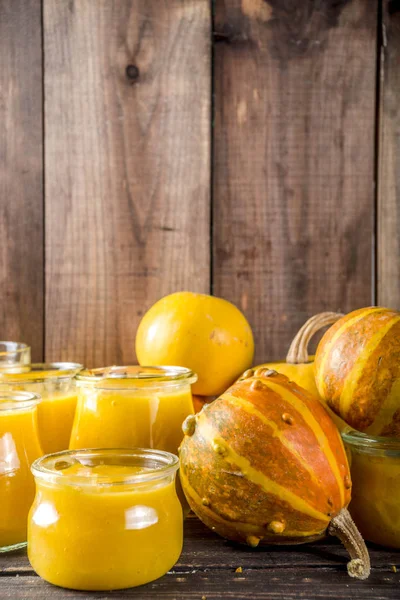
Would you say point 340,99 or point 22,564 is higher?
point 340,99

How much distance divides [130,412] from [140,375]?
0.24 ft

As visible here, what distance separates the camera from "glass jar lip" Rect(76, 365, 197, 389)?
1056 millimetres

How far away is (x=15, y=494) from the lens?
96cm

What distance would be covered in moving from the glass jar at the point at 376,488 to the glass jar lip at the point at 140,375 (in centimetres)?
30

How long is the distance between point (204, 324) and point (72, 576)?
58 centimetres

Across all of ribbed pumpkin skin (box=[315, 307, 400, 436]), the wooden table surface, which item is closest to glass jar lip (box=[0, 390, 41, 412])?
the wooden table surface

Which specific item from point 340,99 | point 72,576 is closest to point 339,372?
point 72,576

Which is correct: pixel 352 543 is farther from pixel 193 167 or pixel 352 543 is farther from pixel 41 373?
pixel 193 167

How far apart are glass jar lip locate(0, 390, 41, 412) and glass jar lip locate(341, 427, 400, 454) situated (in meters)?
0.50

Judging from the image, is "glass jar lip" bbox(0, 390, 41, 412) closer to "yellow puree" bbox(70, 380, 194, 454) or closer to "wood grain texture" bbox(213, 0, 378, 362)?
"yellow puree" bbox(70, 380, 194, 454)

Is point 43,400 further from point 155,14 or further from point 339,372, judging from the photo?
point 155,14

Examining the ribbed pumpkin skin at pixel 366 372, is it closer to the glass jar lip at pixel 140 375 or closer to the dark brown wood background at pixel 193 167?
the glass jar lip at pixel 140 375

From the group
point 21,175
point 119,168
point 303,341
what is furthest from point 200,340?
point 21,175

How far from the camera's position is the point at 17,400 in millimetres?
1005
